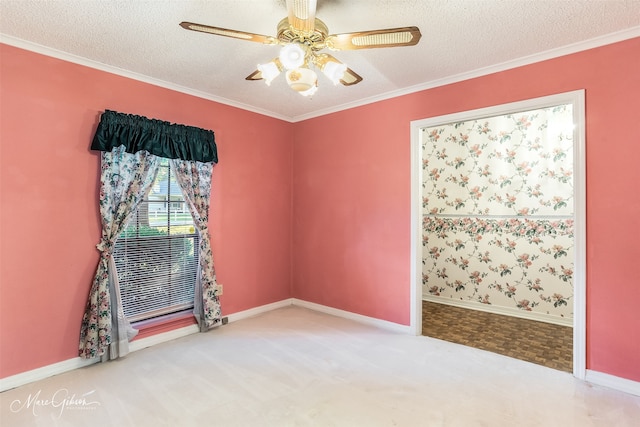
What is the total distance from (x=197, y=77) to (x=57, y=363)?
2.58 metres

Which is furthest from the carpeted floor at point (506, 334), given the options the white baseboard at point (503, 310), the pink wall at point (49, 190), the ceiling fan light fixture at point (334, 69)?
the pink wall at point (49, 190)

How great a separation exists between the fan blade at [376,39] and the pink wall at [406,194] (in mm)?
1587

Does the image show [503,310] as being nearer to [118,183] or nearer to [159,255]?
[159,255]

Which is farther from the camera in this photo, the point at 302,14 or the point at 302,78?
the point at 302,78

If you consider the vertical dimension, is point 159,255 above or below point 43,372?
above

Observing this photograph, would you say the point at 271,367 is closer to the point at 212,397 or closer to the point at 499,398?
the point at 212,397

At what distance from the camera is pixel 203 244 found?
336cm

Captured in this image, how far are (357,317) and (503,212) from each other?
7.27 ft

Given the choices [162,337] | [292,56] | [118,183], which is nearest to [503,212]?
[292,56]

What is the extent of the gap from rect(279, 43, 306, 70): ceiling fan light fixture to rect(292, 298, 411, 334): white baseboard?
272cm

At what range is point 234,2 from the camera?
6.25 feet

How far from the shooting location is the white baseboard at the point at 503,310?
367cm

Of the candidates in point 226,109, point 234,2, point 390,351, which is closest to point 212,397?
point 390,351

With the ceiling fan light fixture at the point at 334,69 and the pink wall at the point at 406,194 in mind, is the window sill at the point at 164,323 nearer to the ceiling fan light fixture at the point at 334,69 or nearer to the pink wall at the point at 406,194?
the pink wall at the point at 406,194
